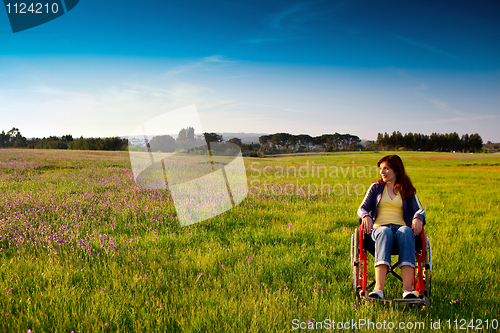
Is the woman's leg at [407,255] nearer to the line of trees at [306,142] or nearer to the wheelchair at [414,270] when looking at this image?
the wheelchair at [414,270]

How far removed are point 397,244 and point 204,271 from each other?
2850 mm

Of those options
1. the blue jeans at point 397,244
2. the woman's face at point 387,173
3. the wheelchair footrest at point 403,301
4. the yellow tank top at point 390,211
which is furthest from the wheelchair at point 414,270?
the woman's face at point 387,173

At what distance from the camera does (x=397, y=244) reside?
3588 millimetres

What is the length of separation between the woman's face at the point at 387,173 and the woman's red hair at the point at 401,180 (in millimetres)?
40

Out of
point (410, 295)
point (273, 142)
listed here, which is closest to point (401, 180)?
point (410, 295)

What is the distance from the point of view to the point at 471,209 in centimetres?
903

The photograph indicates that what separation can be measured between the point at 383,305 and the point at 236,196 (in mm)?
6939

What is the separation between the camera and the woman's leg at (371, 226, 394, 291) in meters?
3.45

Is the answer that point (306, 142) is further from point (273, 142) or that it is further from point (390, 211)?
point (390, 211)

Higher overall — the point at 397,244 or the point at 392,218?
the point at 392,218

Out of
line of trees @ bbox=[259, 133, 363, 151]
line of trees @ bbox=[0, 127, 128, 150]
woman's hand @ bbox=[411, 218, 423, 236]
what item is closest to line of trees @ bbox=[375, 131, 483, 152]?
line of trees @ bbox=[259, 133, 363, 151]

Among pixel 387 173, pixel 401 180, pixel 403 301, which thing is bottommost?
pixel 403 301

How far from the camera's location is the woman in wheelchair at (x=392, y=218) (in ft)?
11.3

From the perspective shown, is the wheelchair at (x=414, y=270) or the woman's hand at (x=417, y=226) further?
the woman's hand at (x=417, y=226)
